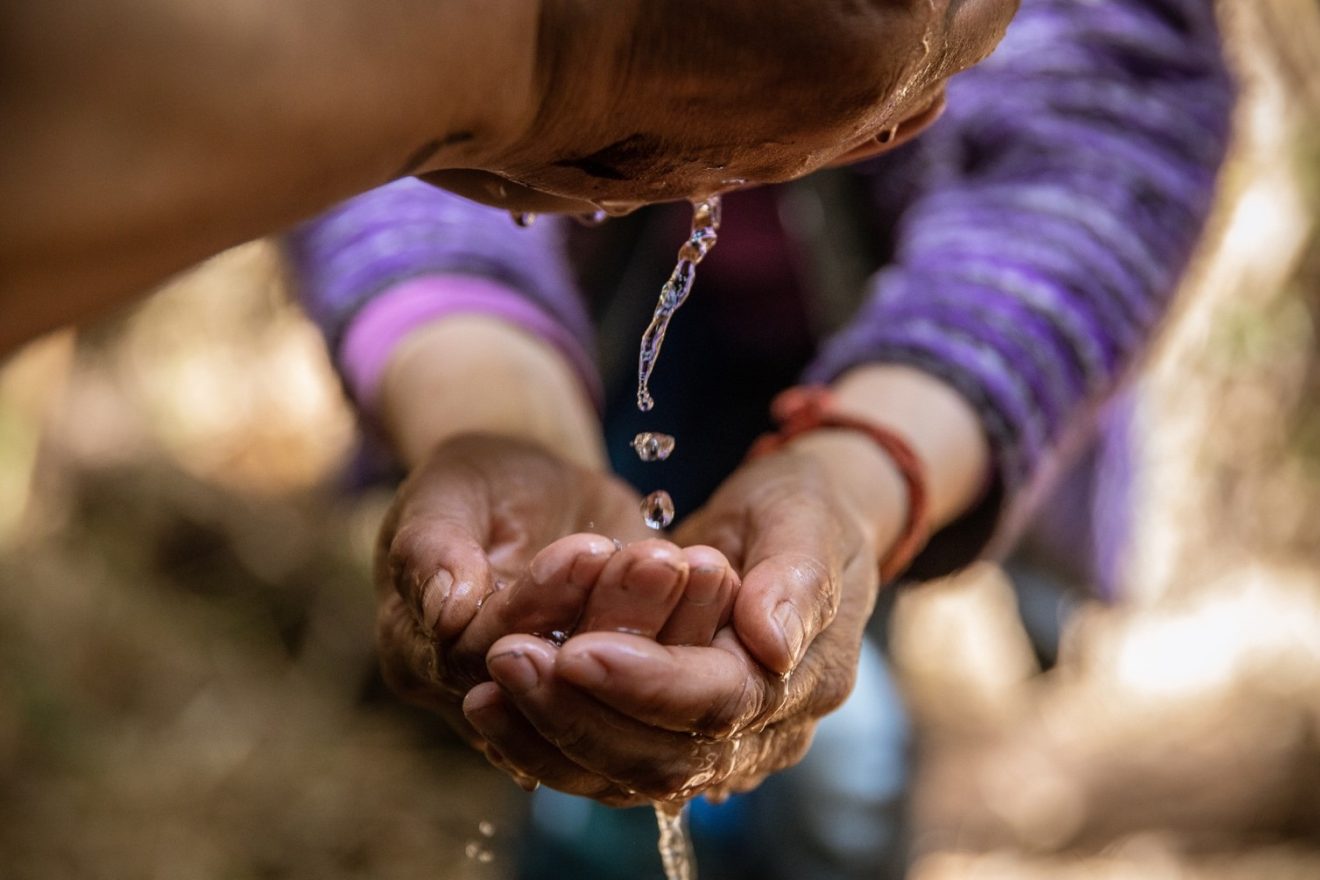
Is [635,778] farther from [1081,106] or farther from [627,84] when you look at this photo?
[1081,106]

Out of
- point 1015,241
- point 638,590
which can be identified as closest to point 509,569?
point 638,590

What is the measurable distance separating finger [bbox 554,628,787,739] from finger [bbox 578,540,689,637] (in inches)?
0.8

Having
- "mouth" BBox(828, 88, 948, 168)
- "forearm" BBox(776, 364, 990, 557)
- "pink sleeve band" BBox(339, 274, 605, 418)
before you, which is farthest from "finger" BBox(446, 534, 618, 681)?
"pink sleeve band" BBox(339, 274, 605, 418)

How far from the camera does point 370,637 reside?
7.18 feet

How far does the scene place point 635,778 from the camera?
0.61 meters

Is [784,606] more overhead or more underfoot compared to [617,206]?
more underfoot

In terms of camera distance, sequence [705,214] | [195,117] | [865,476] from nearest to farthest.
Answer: [195,117]
[705,214]
[865,476]

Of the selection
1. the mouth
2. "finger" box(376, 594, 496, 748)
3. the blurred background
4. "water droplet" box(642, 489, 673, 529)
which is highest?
the mouth

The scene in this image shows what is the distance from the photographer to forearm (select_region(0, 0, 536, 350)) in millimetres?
331

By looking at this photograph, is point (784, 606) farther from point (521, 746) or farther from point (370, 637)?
point (370, 637)

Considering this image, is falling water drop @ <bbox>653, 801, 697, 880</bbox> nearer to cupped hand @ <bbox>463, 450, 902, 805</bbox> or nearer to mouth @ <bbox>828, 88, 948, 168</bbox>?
cupped hand @ <bbox>463, 450, 902, 805</bbox>

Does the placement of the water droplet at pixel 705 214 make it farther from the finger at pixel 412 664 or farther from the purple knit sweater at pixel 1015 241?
the purple knit sweater at pixel 1015 241

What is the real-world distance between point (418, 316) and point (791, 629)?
1.93 feet

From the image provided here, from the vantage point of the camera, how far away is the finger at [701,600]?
0.60m
